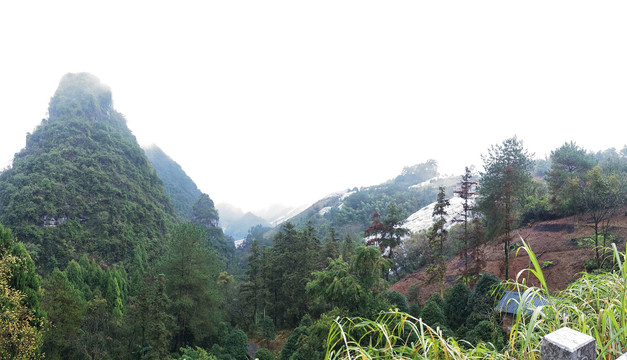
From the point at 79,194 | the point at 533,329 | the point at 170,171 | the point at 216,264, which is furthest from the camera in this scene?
the point at 170,171

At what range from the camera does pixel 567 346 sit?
112 centimetres

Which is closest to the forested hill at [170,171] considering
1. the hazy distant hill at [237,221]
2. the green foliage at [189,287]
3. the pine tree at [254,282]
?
the hazy distant hill at [237,221]

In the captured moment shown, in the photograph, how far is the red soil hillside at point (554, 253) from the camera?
522 inches

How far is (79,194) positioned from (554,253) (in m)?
58.2

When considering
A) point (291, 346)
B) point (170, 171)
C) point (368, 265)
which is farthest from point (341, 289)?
point (170, 171)

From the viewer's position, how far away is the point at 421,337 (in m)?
1.56

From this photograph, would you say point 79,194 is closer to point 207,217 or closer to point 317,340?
point 207,217

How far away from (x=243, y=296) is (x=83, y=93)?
8278cm

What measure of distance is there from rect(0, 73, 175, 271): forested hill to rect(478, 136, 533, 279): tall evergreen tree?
41.8 metres

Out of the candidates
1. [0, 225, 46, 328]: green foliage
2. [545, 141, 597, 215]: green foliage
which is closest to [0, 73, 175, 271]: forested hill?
[0, 225, 46, 328]: green foliage

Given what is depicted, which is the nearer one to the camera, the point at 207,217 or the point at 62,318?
the point at 62,318

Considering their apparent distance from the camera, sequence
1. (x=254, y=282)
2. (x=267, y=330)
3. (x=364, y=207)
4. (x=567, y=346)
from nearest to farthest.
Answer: (x=567, y=346), (x=267, y=330), (x=254, y=282), (x=364, y=207)

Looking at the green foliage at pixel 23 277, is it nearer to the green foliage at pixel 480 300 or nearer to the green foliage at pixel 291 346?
the green foliage at pixel 291 346

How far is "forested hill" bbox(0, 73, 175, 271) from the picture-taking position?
3656 cm
